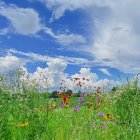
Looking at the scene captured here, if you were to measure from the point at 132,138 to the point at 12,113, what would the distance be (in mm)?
2787

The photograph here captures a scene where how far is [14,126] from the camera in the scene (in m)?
6.47

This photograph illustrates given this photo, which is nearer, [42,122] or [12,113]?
[42,122]

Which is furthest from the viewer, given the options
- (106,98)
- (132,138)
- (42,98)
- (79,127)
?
(106,98)

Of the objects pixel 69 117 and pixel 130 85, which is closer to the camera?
pixel 130 85

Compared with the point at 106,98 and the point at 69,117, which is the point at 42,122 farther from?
the point at 106,98

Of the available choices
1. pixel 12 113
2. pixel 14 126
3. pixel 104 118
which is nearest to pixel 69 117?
pixel 104 118

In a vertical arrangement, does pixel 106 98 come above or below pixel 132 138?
above

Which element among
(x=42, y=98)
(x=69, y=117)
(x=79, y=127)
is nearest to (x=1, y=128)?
(x=42, y=98)

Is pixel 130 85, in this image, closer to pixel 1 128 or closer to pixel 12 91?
pixel 12 91

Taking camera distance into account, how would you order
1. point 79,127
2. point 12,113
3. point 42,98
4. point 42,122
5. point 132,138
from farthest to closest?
1. point 79,127
2. point 12,113
3. point 42,98
4. point 42,122
5. point 132,138

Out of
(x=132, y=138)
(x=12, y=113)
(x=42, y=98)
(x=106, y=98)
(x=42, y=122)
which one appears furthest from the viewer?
(x=106, y=98)

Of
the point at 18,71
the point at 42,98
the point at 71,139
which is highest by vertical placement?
the point at 18,71

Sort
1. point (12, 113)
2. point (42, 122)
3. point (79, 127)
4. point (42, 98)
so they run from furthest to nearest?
1. point (79, 127)
2. point (12, 113)
3. point (42, 98)
4. point (42, 122)

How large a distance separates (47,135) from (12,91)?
116 centimetres
